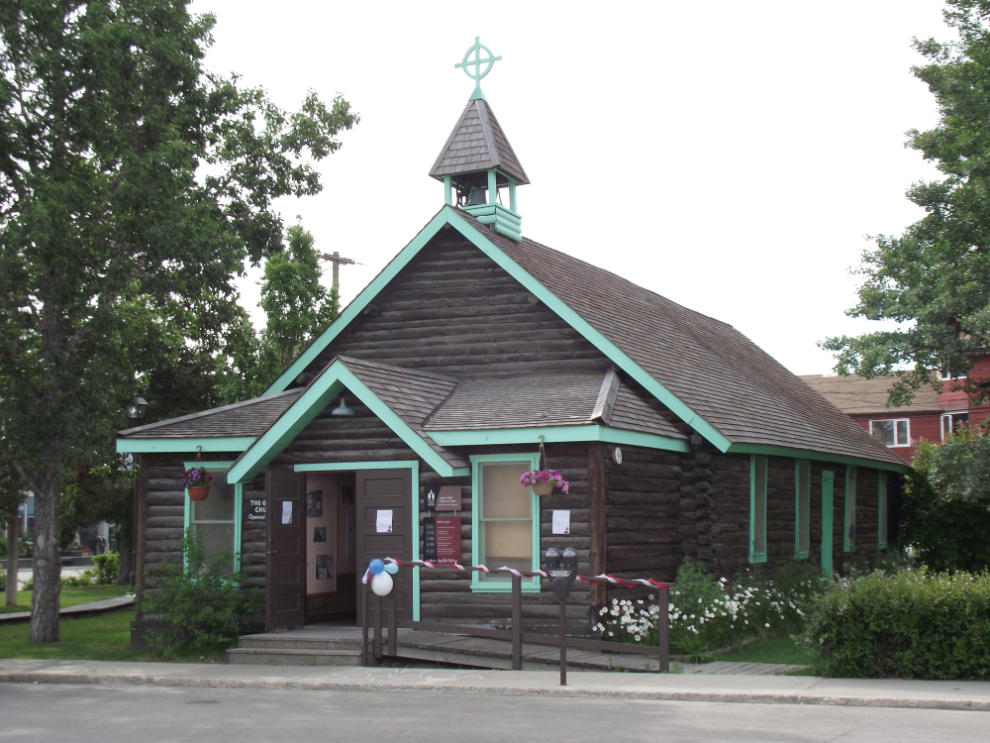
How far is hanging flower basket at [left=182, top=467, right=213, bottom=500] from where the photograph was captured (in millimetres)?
15875

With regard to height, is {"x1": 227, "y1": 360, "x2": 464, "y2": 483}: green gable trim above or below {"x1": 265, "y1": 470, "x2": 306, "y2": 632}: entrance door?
above

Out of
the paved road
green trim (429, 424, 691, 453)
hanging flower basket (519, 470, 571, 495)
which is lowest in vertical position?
the paved road

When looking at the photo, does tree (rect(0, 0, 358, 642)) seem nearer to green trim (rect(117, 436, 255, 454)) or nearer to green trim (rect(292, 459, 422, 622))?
green trim (rect(117, 436, 255, 454))

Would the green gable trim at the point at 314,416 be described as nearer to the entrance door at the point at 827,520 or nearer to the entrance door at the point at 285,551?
the entrance door at the point at 285,551

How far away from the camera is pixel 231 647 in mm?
15305

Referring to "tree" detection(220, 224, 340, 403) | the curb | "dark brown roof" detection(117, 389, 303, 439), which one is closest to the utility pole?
"tree" detection(220, 224, 340, 403)

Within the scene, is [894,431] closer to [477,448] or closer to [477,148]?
[477,148]

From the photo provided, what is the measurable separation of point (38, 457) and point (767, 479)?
1261cm

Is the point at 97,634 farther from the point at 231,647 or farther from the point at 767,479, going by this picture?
the point at 767,479

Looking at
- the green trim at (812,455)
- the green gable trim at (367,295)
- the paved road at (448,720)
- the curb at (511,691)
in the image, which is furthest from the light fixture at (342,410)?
the green trim at (812,455)

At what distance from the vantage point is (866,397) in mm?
48719

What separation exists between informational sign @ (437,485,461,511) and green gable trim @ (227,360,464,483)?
0.54 meters

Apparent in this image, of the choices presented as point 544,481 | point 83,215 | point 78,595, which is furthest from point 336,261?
point 544,481

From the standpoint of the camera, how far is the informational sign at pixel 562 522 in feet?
46.4
